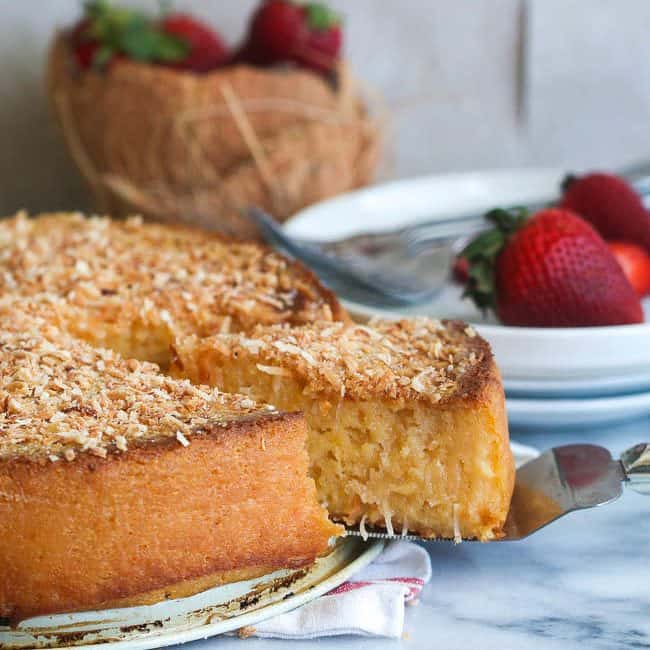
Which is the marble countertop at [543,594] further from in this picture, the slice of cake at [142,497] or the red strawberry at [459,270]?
the red strawberry at [459,270]

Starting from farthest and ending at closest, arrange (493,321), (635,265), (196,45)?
(196,45) < (635,265) < (493,321)

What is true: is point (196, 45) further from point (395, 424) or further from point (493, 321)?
point (395, 424)

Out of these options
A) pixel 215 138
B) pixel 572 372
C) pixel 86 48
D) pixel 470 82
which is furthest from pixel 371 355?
pixel 470 82

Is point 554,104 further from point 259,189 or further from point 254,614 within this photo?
point 254,614

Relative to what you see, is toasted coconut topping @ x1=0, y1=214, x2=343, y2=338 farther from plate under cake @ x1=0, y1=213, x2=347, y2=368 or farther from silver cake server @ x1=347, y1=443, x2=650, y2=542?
silver cake server @ x1=347, y1=443, x2=650, y2=542

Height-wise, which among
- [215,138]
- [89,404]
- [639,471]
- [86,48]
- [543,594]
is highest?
[86,48]

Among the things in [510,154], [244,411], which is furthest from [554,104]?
[244,411]

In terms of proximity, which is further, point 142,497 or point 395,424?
point 395,424
